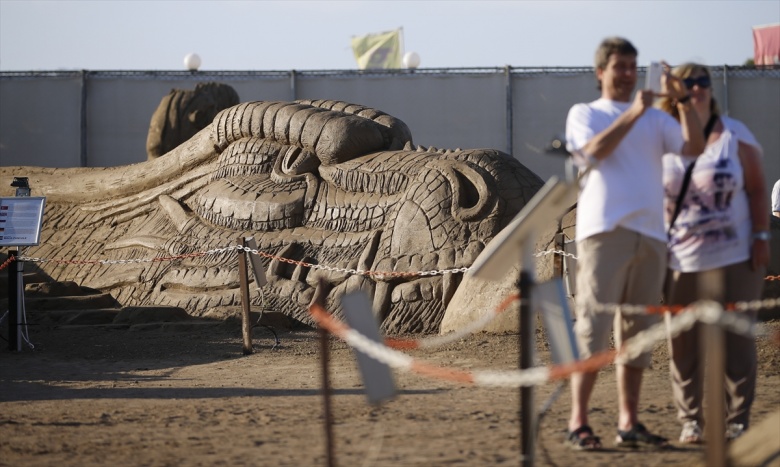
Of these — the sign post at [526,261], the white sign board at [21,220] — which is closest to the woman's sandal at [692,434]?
the sign post at [526,261]

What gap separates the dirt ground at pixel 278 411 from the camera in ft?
14.6

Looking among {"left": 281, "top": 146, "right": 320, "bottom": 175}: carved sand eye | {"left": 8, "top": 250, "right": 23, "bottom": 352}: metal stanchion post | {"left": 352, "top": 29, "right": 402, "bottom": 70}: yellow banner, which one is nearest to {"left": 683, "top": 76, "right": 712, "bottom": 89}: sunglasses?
{"left": 8, "top": 250, "right": 23, "bottom": 352}: metal stanchion post

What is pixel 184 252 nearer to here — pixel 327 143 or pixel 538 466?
pixel 327 143

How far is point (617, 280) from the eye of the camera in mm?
4168

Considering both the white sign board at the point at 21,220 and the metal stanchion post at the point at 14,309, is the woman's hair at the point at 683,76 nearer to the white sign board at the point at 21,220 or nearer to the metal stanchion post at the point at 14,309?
the metal stanchion post at the point at 14,309

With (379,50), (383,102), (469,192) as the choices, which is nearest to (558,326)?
(469,192)

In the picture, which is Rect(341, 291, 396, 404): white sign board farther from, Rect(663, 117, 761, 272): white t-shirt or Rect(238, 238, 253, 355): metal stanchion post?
Rect(238, 238, 253, 355): metal stanchion post

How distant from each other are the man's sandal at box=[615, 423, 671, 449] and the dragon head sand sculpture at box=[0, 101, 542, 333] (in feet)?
15.6

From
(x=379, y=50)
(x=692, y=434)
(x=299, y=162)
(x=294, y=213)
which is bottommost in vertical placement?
(x=692, y=434)

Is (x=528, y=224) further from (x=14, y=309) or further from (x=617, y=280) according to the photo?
(x=14, y=309)

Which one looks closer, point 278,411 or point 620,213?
point 620,213

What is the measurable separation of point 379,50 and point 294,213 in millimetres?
12787

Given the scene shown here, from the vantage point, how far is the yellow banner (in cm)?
2280

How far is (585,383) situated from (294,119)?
7535 millimetres
